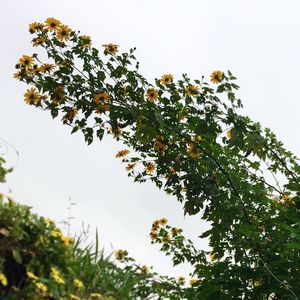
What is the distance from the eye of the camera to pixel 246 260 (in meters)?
4.74

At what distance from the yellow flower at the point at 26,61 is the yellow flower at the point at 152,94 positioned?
1.28m

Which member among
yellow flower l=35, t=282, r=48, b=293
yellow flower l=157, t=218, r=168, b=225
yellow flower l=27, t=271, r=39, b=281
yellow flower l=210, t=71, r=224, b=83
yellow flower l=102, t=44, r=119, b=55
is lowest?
yellow flower l=35, t=282, r=48, b=293

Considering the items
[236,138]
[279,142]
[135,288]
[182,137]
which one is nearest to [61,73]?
[182,137]

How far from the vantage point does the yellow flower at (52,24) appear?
536cm

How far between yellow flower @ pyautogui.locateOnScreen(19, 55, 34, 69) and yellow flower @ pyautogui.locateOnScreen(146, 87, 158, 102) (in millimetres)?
1278

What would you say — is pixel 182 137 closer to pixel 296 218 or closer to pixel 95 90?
pixel 95 90

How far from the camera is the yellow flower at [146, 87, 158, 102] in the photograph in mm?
5268

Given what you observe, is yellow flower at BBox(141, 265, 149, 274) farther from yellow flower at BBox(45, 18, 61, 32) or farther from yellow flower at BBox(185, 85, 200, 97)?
yellow flower at BBox(45, 18, 61, 32)

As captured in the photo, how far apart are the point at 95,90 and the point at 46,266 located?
3.06 m

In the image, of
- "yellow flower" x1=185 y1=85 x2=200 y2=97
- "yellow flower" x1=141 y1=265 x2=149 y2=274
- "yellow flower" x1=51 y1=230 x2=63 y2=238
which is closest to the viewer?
"yellow flower" x1=51 y1=230 x2=63 y2=238

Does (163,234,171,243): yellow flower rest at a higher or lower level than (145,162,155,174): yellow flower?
lower

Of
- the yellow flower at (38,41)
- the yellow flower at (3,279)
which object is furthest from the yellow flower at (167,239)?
the yellow flower at (3,279)

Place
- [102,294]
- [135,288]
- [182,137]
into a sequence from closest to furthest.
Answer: [102,294], [135,288], [182,137]

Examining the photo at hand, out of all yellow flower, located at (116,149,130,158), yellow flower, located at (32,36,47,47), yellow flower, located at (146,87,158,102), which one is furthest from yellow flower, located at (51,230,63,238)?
yellow flower, located at (116,149,130,158)
